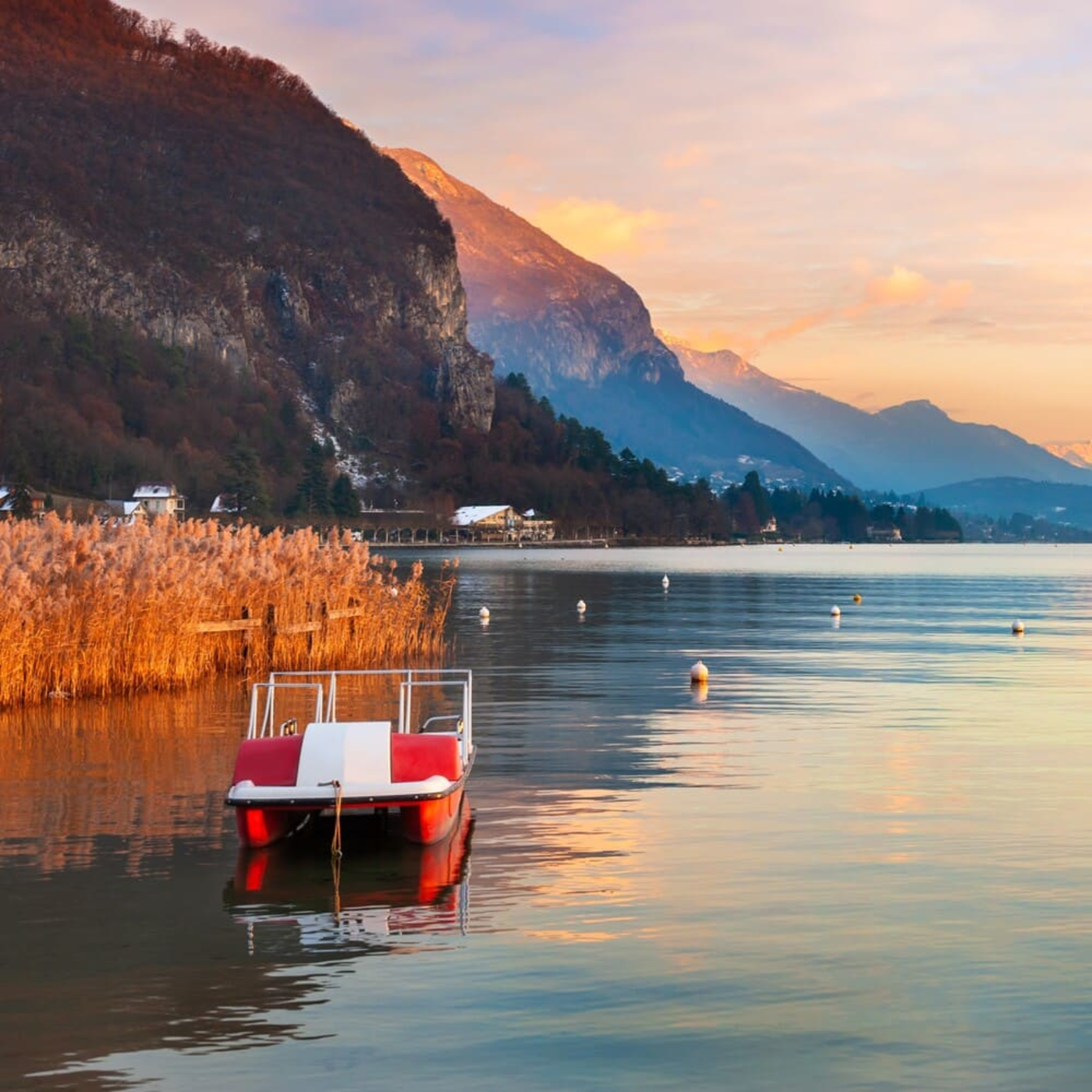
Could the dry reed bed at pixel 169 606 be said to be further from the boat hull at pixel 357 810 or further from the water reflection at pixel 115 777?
the boat hull at pixel 357 810

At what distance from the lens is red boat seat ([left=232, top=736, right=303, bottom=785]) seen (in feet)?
71.3

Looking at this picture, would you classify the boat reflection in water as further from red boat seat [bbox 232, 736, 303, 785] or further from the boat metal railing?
the boat metal railing

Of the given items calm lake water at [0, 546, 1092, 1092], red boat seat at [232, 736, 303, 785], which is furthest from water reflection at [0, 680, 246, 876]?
red boat seat at [232, 736, 303, 785]

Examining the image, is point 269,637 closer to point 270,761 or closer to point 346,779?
point 270,761

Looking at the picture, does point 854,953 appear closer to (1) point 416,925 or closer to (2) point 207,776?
(1) point 416,925

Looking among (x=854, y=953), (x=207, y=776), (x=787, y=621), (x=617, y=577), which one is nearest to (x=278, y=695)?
(x=207, y=776)

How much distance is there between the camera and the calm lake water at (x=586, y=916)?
13.6m

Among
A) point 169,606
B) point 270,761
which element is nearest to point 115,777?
point 270,761

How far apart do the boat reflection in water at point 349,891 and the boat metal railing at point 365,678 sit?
2.02m

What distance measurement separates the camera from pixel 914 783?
2850cm

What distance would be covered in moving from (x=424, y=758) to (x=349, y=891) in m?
3.06

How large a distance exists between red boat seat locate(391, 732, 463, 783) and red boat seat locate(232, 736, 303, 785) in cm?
135

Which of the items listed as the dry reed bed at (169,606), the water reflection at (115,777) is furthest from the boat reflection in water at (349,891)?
the dry reed bed at (169,606)

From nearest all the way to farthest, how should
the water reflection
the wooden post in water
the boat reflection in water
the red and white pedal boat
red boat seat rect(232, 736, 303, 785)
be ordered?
the boat reflection in water → the red and white pedal boat → red boat seat rect(232, 736, 303, 785) → the water reflection → the wooden post in water
